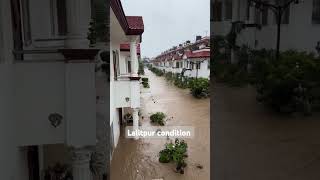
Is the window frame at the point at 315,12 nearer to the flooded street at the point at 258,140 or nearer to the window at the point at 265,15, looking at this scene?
the window at the point at 265,15

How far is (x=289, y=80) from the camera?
176cm

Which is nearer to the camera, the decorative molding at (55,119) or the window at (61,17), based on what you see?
the decorative molding at (55,119)

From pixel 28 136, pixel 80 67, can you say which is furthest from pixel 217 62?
pixel 28 136

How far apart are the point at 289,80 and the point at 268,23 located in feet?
1.23

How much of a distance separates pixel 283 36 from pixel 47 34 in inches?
55.9

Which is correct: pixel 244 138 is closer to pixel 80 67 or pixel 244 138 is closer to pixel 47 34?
pixel 80 67

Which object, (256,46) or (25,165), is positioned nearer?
(256,46)

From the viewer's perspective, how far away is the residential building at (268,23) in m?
1.71

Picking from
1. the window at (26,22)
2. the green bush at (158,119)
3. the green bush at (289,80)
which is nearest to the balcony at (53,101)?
the window at (26,22)

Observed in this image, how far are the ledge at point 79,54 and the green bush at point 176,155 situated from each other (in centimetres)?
255

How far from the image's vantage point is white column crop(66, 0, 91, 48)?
1736 mm

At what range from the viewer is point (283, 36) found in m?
1.77

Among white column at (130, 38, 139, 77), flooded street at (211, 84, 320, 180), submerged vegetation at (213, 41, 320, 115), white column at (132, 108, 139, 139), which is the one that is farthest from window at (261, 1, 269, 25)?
white column at (132, 108, 139, 139)

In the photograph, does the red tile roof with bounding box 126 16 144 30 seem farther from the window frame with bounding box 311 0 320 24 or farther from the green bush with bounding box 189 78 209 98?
the green bush with bounding box 189 78 209 98
